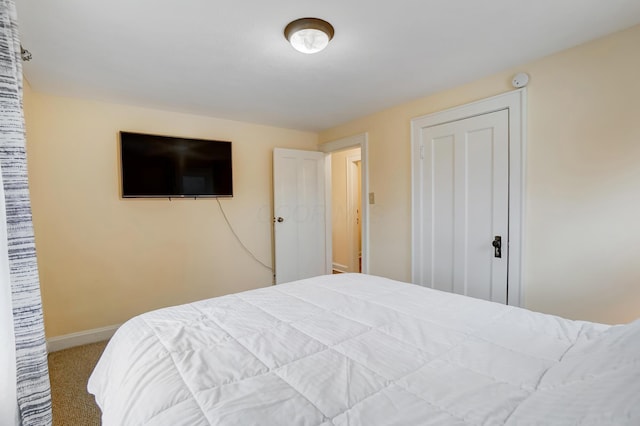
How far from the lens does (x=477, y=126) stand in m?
2.52

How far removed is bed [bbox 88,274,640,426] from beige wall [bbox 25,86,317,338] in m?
1.89

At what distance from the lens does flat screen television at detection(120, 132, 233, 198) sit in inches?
114

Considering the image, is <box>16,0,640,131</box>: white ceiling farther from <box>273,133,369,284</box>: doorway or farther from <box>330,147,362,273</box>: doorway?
<box>330,147,362,273</box>: doorway

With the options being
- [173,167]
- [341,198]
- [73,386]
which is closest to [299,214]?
[341,198]

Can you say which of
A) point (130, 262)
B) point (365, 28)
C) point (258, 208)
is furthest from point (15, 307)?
point (258, 208)

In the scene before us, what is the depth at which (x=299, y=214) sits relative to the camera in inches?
157

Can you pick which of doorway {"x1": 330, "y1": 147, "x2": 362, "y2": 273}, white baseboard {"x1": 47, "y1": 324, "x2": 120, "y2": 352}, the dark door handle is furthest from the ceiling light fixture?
doorway {"x1": 330, "y1": 147, "x2": 362, "y2": 273}

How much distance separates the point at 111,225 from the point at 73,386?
139cm

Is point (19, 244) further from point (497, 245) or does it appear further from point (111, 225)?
point (497, 245)

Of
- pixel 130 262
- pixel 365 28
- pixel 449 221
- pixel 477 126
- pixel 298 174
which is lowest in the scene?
pixel 130 262

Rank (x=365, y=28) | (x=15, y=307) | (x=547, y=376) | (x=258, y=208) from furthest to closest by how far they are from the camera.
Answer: (x=258, y=208)
(x=365, y=28)
(x=15, y=307)
(x=547, y=376)

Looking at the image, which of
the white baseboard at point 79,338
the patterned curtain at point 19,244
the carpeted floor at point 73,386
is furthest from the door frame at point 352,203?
the patterned curtain at point 19,244

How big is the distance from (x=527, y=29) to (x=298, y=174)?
273cm

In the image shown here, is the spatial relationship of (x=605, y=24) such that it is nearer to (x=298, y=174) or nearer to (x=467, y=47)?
(x=467, y=47)
